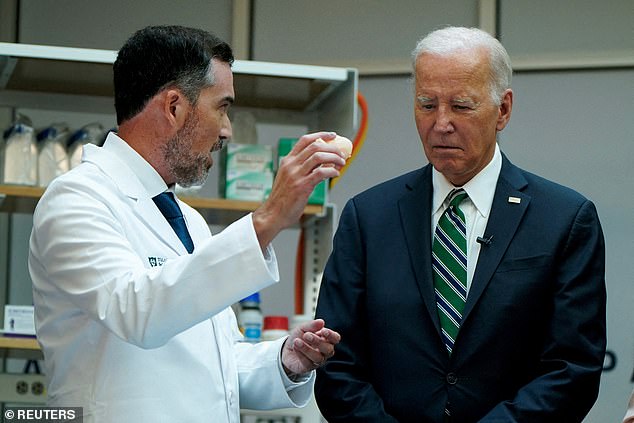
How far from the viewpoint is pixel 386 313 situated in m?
2.24

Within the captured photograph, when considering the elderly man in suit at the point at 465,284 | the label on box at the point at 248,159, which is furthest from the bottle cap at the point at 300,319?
the elderly man in suit at the point at 465,284

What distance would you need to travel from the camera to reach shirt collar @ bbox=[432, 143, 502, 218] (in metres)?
2.29

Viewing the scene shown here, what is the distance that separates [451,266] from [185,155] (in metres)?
0.58

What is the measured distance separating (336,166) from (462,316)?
0.52 m

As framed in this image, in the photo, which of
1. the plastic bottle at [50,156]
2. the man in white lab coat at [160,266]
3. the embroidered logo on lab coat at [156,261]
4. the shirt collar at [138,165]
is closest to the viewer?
the man in white lab coat at [160,266]

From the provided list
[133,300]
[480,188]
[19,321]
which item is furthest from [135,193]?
[19,321]

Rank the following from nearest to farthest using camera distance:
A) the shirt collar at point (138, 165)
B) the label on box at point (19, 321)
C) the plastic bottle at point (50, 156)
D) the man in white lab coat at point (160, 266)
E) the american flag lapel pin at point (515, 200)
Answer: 1. the man in white lab coat at point (160, 266)
2. the shirt collar at point (138, 165)
3. the american flag lapel pin at point (515, 200)
4. the label on box at point (19, 321)
5. the plastic bottle at point (50, 156)

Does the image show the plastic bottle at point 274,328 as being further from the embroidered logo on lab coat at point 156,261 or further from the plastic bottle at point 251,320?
the embroidered logo on lab coat at point 156,261

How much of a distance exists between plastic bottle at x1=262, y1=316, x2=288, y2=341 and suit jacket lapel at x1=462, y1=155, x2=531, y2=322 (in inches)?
49.8

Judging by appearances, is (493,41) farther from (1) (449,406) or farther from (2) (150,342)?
(2) (150,342)

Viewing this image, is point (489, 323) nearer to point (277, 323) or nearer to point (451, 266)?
point (451, 266)

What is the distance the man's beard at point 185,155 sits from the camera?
2156mm

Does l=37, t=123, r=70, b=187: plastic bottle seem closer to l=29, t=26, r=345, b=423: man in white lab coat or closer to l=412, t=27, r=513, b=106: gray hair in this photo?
l=29, t=26, r=345, b=423: man in white lab coat

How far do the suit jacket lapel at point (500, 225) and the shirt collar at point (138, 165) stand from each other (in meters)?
0.65
